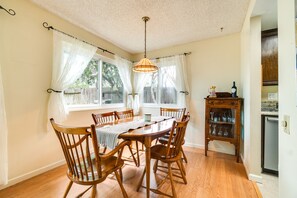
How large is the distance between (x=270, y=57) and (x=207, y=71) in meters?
1.09

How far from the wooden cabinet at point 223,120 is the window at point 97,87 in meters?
2.22

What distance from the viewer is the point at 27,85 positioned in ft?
6.72

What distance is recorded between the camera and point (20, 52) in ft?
6.48

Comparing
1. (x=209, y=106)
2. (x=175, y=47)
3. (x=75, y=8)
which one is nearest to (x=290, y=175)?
(x=209, y=106)

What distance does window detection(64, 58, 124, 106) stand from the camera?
2.81 meters

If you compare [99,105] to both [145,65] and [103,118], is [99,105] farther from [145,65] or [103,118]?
[145,65]

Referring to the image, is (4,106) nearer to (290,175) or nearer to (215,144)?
(290,175)

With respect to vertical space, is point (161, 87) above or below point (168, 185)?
above

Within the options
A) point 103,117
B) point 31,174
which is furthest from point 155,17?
point 31,174

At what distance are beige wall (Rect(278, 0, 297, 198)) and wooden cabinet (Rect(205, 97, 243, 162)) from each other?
5.94 ft

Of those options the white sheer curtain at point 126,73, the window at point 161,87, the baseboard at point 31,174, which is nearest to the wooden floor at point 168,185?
the baseboard at point 31,174

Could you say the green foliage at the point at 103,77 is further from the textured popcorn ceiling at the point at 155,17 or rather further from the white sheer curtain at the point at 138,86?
the textured popcorn ceiling at the point at 155,17

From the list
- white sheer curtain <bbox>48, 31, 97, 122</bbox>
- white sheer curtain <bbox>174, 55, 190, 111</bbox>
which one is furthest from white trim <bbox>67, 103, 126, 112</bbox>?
white sheer curtain <bbox>174, 55, 190, 111</bbox>

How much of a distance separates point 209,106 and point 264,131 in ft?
3.07
